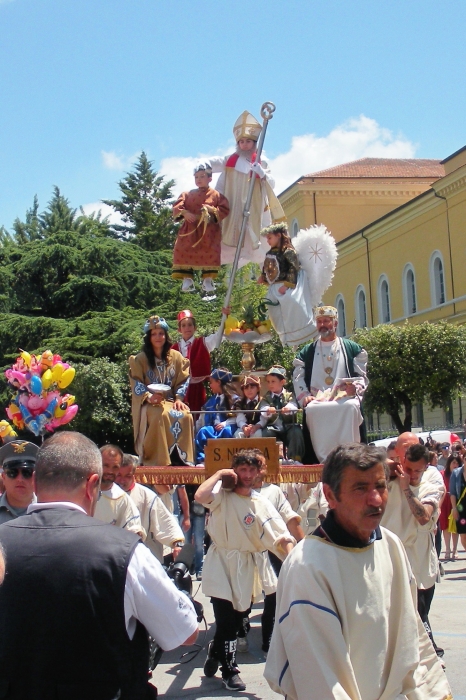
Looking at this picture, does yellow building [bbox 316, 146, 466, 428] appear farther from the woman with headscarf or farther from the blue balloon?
the blue balloon

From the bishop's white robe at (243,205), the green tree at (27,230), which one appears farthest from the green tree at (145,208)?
the bishop's white robe at (243,205)

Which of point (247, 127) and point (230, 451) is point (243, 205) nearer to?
point (247, 127)

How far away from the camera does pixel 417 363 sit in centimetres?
3438

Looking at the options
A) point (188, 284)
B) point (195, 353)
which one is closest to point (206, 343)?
point (195, 353)

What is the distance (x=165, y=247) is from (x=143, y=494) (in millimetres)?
41356

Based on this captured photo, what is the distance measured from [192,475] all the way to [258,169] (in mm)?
3863

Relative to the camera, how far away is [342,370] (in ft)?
29.3

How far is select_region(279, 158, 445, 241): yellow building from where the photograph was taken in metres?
51.9

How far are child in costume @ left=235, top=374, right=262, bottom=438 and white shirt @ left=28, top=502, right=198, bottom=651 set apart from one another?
6.01 metres

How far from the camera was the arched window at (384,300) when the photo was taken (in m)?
47.6

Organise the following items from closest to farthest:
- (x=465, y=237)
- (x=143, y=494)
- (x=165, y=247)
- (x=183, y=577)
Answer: (x=183, y=577) < (x=143, y=494) < (x=465, y=237) < (x=165, y=247)

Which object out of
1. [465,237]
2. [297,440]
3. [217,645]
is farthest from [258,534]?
[465,237]

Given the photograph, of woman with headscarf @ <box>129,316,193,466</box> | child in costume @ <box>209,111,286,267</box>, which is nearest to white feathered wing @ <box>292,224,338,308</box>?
child in costume @ <box>209,111,286,267</box>

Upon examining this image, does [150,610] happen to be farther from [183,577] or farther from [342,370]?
[342,370]
